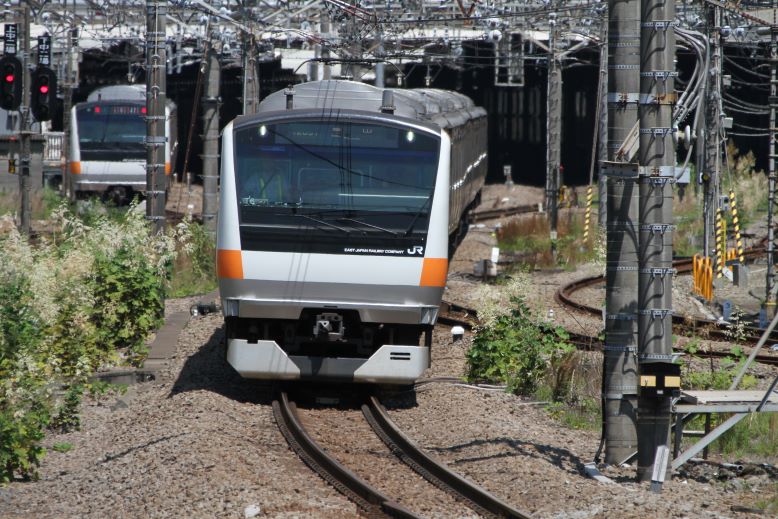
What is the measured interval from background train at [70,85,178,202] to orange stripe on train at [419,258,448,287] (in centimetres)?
2035

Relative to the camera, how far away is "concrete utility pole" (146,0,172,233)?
15344mm

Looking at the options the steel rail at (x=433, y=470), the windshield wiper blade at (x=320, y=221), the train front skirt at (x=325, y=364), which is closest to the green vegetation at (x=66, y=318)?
the train front skirt at (x=325, y=364)

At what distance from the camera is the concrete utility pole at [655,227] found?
8.47m

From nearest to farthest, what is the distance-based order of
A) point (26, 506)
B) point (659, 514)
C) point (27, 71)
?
point (659, 514), point (26, 506), point (27, 71)

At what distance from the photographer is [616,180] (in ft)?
29.6

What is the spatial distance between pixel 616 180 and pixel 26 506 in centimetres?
511

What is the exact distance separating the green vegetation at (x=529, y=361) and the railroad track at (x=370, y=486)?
73.0 inches

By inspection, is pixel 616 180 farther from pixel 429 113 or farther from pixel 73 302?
pixel 73 302

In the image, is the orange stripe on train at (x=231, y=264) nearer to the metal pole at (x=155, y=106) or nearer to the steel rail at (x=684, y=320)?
the metal pole at (x=155, y=106)

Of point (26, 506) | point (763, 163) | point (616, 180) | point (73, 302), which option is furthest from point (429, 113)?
point (763, 163)

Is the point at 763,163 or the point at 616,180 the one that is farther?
the point at 763,163

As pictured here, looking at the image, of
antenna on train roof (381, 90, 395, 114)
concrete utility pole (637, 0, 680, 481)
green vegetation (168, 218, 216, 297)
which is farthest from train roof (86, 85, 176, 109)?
concrete utility pole (637, 0, 680, 481)

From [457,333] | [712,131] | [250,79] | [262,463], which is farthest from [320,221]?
[712,131]

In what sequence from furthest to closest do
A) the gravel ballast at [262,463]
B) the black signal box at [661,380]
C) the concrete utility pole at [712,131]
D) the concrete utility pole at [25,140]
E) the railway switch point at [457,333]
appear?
the concrete utility pole at [25,140]
the concrete utility pole at [712,131]
the railway switch point at [457,333]
the black signal box at [661,380]
the gravel ballast at [262,463]
